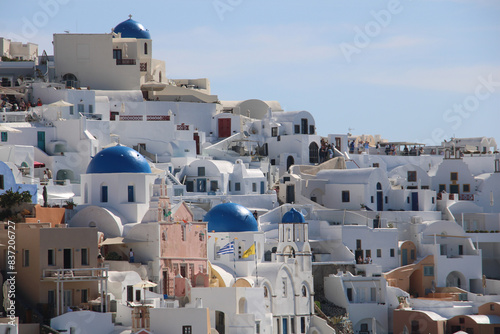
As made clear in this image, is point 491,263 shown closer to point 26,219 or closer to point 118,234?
point 118,234

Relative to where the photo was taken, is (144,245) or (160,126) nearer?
(144,245)

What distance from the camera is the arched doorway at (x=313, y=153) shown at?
90.4 m

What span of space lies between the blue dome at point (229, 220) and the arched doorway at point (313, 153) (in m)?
19.0

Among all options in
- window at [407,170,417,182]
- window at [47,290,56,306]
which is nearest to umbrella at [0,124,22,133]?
window at [47,290,56,306]

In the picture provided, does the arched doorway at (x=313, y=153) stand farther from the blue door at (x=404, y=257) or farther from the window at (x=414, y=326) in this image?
the window at (x=414, y=326)

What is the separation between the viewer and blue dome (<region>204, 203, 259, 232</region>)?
71.2 meters

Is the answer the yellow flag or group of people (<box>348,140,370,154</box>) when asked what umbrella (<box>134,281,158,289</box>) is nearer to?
the yellow flag

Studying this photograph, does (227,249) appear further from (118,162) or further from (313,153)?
(313,153)

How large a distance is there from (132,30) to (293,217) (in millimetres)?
29022

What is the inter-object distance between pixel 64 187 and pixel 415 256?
77.0 ft

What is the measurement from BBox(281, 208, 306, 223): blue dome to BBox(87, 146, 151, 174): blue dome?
9070mm

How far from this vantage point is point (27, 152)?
2896 inches

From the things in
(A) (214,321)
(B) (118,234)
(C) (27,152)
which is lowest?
(A) (214,321)

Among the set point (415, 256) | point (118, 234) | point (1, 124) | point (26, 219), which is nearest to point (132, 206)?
point (118, 234)
